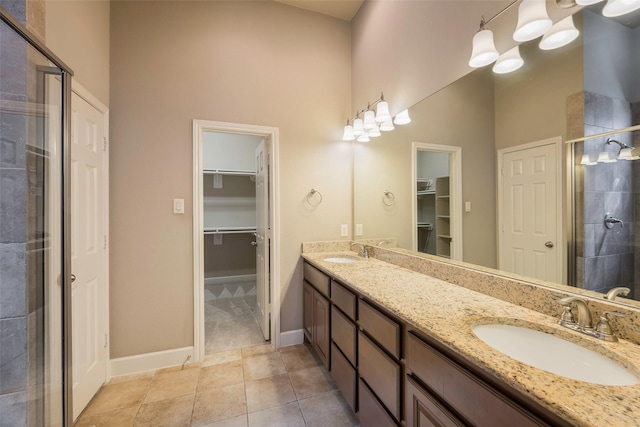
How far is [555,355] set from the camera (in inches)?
36.4

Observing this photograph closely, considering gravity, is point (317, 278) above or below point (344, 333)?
above

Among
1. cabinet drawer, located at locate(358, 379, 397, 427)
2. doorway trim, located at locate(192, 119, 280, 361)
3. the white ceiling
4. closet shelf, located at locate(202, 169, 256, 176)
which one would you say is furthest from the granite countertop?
closet shelf, located at locate(202, 169, 256, 176)

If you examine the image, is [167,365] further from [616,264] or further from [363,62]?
[363,62]

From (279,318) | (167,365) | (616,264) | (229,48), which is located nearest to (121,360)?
(167,365)

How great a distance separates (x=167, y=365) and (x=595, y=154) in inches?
118

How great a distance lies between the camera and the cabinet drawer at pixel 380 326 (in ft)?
3.85

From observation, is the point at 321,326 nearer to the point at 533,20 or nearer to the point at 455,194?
the point at 455,194

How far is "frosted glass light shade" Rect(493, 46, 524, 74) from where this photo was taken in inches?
49.0

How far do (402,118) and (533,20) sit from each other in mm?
1035

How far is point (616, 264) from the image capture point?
96 centimetres

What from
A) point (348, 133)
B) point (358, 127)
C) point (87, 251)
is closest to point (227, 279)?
point (87, 251)

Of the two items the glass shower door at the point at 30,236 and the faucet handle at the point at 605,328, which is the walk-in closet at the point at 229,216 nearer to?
the glass shower door at the point at 30,236

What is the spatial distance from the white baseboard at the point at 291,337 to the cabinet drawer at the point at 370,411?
1.15m

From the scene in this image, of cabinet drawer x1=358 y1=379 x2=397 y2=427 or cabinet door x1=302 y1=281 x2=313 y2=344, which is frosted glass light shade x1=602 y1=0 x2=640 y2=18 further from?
cabinet door x1=302 y1=281 x2=313 y2=344
